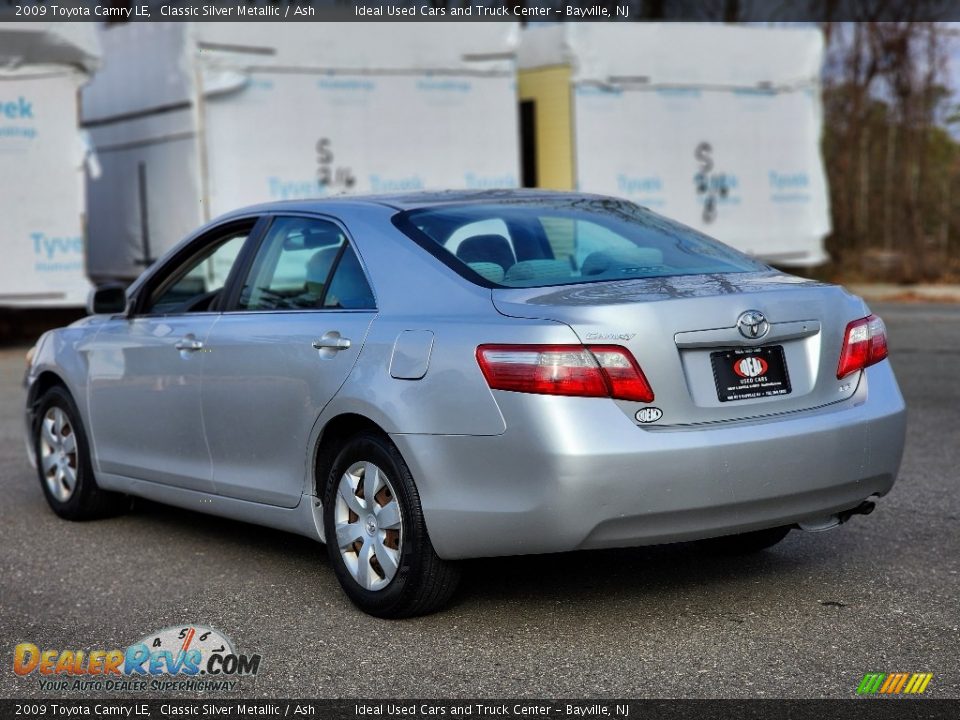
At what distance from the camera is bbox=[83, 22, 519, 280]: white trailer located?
15.3m

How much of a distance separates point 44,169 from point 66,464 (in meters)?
9.47

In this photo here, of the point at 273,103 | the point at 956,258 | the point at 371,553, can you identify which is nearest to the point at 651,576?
the point at 371,553

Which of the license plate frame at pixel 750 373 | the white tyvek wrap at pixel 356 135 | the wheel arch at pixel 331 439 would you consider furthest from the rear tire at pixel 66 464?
the white tyvek wrap at pixel 356 135

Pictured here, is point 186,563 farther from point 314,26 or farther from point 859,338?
point 314,26

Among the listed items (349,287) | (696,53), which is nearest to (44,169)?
(696,53)

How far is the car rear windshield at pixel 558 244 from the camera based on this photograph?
16.9ft

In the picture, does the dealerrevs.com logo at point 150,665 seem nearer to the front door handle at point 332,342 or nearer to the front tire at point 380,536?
the front tire at point 380,536

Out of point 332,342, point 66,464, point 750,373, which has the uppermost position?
point 332,342

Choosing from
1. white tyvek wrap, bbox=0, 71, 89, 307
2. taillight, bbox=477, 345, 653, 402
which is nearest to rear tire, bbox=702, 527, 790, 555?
taillight, bbox=477, 345, 653, 402

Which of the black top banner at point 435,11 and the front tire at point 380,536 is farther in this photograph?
the black top banner at point 435,11

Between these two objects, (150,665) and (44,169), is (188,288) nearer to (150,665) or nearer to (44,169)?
(150,665)

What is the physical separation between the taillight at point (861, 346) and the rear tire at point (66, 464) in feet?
12.2

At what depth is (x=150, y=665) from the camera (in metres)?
4.67

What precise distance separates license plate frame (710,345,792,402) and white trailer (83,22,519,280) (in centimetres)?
1123
